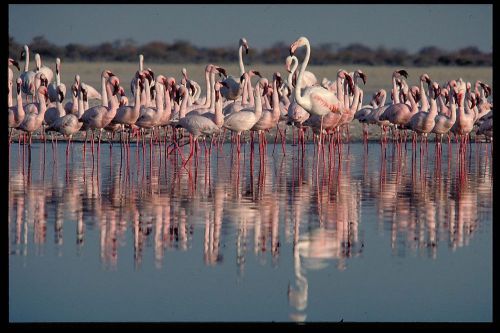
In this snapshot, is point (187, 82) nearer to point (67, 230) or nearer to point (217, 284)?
point (67, 230)

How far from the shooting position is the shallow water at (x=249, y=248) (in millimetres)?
7469

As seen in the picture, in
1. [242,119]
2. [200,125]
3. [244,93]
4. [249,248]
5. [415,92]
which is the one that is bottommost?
[249,248]

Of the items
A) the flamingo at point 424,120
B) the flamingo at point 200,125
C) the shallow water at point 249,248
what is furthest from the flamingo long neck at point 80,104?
the flamingo at point 424,120

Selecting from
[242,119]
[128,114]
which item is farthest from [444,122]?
[128,114]

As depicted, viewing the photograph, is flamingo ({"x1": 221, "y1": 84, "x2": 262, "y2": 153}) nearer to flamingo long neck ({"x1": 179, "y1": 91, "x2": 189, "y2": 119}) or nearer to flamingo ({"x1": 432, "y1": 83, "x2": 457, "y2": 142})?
flamingo long neck ({"x1": 179, "y1": 91, "x2": 189, "y2": 119})

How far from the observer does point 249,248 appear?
9.10 meters

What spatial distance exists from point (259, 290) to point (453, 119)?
37.8 ft

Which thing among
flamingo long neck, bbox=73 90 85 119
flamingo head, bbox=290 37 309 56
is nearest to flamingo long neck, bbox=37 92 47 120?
flamingo long neck, bbox=73 90 85 119

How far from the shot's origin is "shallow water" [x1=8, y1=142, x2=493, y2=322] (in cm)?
747

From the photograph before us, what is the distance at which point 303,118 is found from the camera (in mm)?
19016

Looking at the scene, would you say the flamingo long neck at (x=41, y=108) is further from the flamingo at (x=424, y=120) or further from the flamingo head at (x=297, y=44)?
the flamingo at (x=424, y=120)

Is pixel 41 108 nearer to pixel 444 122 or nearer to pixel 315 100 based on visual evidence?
pixel 315 100

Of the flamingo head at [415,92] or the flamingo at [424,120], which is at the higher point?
the flamingo head at [415,92]
